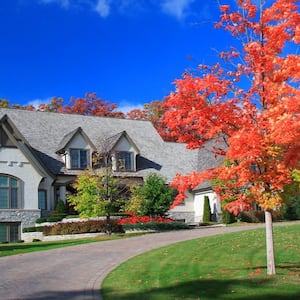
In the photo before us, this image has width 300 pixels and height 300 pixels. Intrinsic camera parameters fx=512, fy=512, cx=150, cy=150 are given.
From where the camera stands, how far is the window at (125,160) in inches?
1507

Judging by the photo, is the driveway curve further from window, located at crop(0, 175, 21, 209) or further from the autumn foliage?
window, located at crop(0, 175, 21, 209)

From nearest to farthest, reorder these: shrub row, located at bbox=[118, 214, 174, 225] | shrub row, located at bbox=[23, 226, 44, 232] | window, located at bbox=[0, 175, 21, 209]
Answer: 1. shrub row, located at bbox=[118, 214, 174, 225]
2. shrub row, located at bbox=[23, 226, 44, 232]
3. window, located at bbox=[0, 175, 21, 209]

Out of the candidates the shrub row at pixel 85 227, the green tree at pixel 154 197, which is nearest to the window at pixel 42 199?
the shrub row at pixel 85 227

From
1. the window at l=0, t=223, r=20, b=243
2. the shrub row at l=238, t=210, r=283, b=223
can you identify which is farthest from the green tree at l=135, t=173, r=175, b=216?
the window at l=0, t=223, r=20, b=243

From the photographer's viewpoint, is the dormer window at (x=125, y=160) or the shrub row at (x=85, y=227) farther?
the dormer window at (x=125, y=160)

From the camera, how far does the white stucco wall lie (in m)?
33.2

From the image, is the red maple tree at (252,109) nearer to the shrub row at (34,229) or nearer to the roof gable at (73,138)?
the shrub row at (34,229)

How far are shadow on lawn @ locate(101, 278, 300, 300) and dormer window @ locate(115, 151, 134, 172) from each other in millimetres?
26787

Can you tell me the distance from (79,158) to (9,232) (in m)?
7.64

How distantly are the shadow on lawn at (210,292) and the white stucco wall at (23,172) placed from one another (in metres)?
23.5

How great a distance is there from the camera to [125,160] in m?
39.2

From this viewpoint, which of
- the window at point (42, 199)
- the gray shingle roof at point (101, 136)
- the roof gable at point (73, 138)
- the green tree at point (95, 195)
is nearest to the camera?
the green tree at point (95, 195)

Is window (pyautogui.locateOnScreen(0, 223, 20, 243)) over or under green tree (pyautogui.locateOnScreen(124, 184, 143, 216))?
under

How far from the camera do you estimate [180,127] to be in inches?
472
